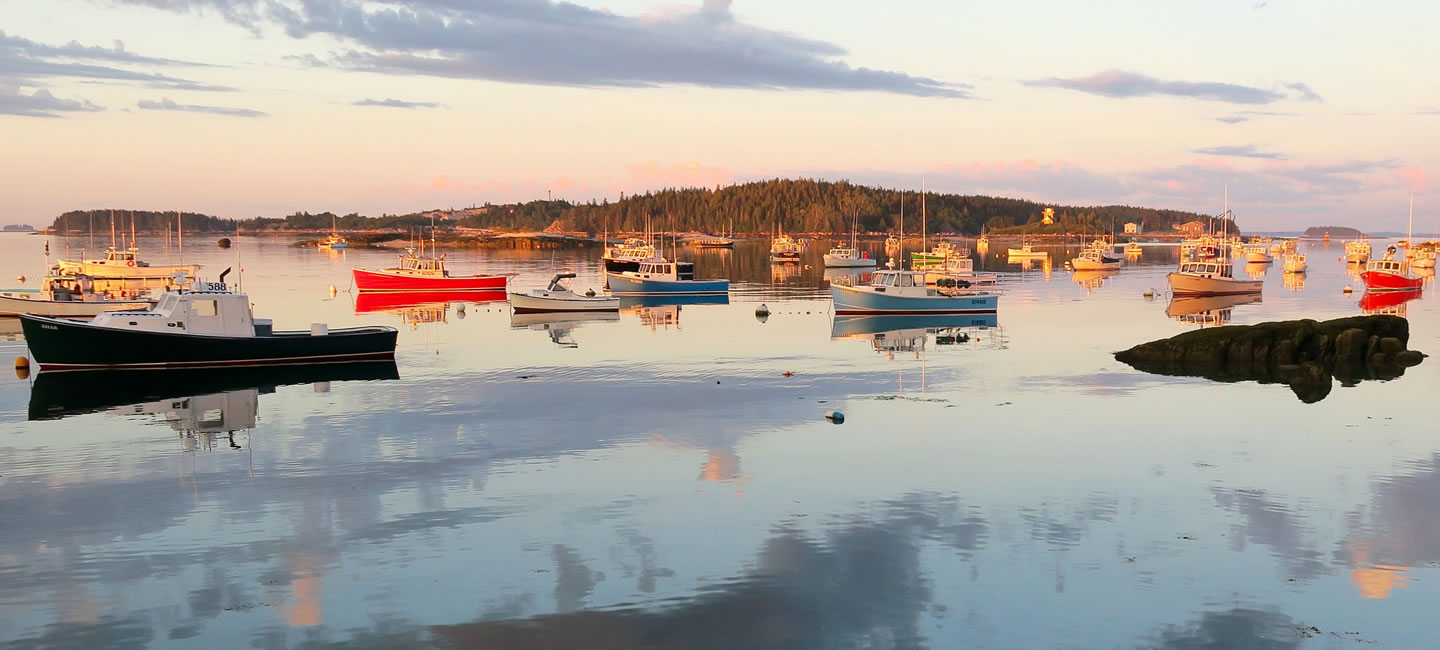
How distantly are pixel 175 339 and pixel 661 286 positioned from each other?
49.8 meters

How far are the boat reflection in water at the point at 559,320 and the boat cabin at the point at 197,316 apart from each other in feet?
52.4

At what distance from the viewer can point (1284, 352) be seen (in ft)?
147

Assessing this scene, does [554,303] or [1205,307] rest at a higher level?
[554,303]

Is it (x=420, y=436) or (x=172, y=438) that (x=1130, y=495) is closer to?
(x=420, y=436)

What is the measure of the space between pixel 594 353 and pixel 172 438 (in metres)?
22.3

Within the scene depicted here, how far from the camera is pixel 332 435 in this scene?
30.2m

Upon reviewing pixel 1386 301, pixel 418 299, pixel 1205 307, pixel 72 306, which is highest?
pixel 72 306

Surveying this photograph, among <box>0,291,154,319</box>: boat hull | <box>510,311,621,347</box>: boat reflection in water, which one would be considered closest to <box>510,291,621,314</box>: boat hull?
<box>510,311,621,347</box>: boat reflection in water

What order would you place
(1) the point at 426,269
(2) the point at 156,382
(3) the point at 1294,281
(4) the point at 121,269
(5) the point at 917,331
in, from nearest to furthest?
(2) the point at 156,382 → (5) the point at 917,331 → (1) the point at 426,269 → (4) the point at 121,269 → (3) the point at 1294,281

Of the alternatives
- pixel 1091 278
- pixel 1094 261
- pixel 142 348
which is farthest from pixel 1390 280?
pixel 142 348

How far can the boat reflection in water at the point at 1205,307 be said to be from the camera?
225 ft

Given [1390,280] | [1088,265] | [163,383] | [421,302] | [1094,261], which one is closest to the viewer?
[163,383]

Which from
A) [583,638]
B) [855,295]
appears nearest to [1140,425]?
[583,638]

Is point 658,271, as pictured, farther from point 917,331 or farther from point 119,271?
point 119,271
